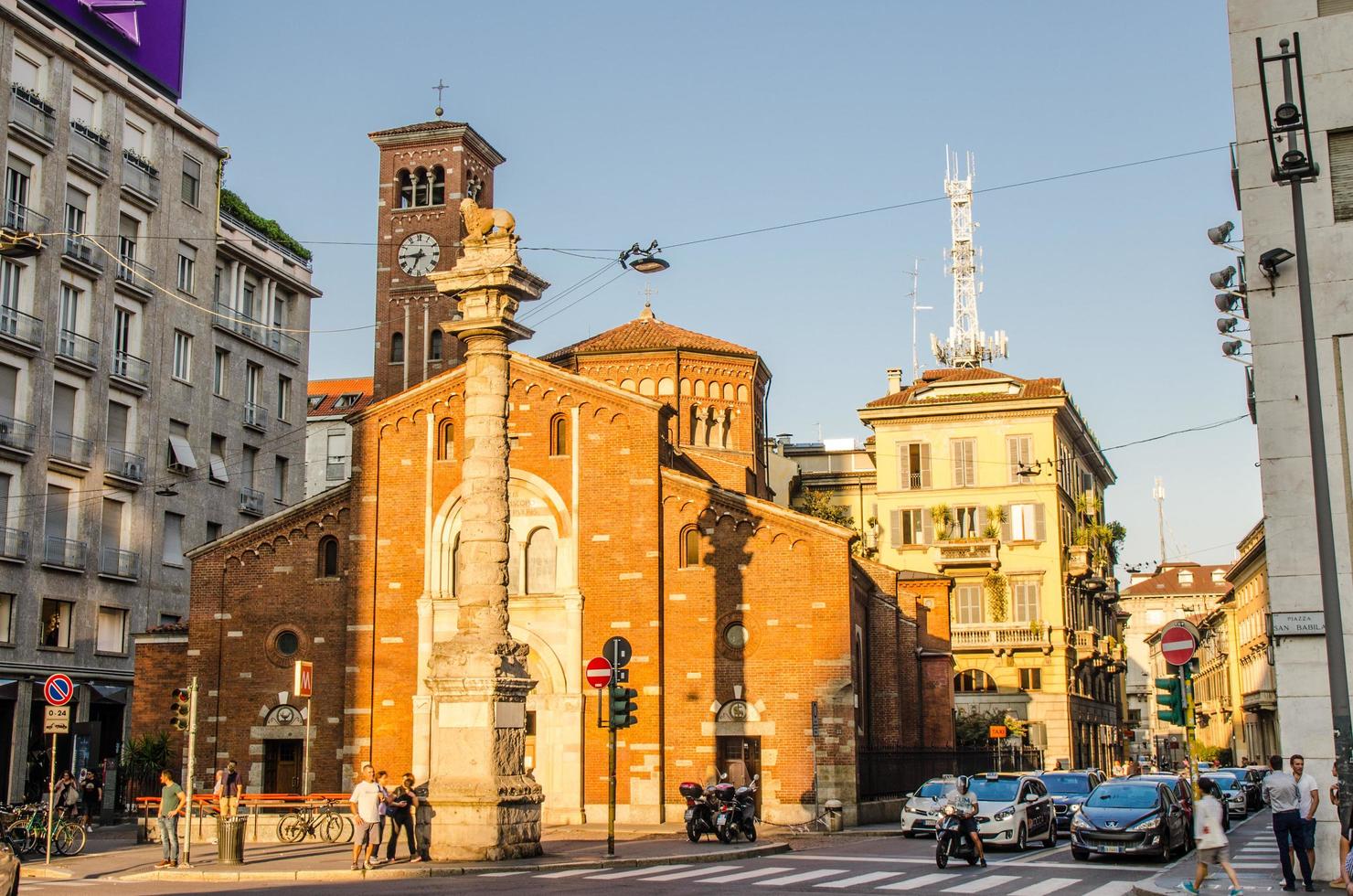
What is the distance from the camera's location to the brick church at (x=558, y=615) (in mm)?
35250

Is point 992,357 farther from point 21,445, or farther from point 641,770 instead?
point 21,445

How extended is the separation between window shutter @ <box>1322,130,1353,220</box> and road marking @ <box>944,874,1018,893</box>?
401 inches

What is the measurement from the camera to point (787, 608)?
35.9 meters

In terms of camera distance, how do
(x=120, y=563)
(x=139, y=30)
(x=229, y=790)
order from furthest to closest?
1. (x=139, y=30)
2. (x=120, y=563)
3. (x=229, y=790)

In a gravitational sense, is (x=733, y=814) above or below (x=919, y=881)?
above

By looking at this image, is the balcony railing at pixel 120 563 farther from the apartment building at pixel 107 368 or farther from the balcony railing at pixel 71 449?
the balcony railing at pixel 71 449

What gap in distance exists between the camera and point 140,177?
150 ft

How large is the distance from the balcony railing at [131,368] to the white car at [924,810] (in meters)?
28.1

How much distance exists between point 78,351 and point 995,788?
98.8 feet

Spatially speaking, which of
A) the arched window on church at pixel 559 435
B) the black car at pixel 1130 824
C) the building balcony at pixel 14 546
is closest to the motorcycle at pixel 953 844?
the black car at pixel 1130 824

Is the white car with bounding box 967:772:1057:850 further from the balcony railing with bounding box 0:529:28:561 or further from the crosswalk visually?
the balcony railing with bounding box 0:529:28:561

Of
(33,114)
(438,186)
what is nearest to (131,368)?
(33,114)

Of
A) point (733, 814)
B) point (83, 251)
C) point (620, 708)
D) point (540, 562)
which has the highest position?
point (83, 251)

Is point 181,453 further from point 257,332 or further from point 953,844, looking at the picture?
point 953,844
